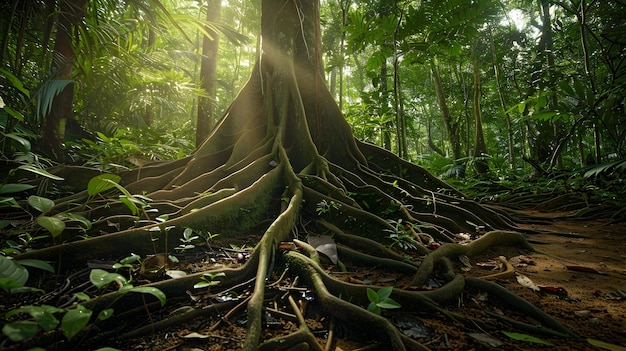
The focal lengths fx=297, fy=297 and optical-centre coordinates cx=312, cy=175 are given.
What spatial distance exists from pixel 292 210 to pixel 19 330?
5.65 feet

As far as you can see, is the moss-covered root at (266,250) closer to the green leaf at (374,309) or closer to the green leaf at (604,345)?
the green leaf at (374,309)

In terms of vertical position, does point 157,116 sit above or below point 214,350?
above

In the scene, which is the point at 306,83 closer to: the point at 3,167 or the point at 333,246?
the point at 333,246

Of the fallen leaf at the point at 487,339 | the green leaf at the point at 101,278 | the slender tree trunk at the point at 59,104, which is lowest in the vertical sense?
the fallen leaf at the point at 487,339

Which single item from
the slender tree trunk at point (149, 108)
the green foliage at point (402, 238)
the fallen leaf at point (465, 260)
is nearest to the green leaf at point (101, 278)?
the green foliage at point (402, 238)

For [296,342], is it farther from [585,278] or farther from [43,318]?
[585,278]

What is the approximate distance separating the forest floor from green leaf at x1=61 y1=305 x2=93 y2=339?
36 cm

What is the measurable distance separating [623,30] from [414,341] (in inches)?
211

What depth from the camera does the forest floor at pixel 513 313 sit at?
50.4 inches

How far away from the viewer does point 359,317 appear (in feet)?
4.42

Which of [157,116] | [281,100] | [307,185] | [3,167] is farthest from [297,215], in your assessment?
[157,116]

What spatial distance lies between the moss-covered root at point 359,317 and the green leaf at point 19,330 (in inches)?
42.6

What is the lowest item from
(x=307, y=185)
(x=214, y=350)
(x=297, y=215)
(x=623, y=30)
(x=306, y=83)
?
(x=214, y=350)

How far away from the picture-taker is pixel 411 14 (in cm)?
556
